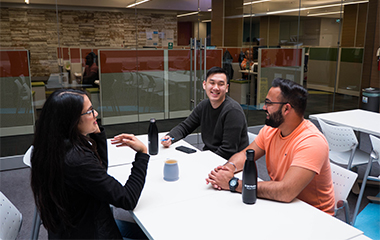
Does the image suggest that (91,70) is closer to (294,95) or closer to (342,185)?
(294,95)

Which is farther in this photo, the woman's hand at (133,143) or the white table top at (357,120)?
the white table top at (357,120)

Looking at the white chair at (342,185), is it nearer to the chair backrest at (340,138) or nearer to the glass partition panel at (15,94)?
the chair backrest at (340,138)

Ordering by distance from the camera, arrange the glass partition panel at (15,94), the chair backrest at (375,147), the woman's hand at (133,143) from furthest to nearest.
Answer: the glass partition panel at (15,94)
the chair backrest at (375,147)
the woman's hand at (133,143)

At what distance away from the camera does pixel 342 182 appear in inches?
79.9

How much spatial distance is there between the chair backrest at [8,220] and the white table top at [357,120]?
3.06 m

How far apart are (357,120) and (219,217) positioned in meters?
2.80

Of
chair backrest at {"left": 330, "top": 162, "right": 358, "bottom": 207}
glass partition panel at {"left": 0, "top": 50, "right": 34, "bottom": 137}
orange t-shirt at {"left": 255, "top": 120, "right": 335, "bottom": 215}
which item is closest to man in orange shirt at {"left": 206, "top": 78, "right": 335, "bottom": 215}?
orange t-shirt at {"left": 255, "top": 120, "right": 335, "bottom": 215}

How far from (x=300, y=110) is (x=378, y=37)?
573 cm

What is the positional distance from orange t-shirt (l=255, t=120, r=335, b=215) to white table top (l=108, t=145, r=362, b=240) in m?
0.22

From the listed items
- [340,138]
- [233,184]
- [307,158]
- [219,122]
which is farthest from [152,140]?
[340,138]

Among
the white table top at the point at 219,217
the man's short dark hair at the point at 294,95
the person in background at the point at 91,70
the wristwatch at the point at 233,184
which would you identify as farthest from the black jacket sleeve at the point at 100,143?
the person in background at the point at 91,70

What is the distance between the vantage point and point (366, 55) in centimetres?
664

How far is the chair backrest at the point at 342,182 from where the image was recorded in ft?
6.53

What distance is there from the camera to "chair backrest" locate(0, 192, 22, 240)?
171 centimetres
